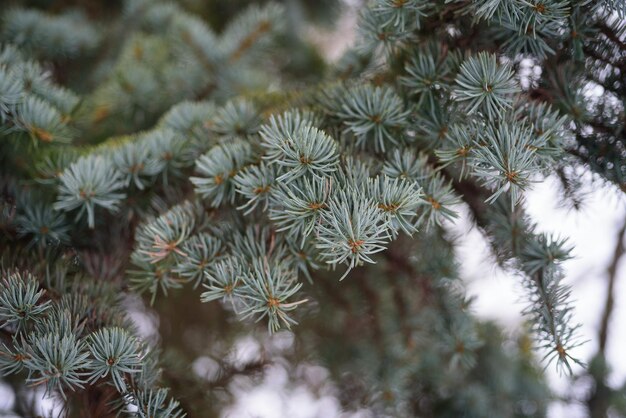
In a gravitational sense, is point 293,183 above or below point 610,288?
below

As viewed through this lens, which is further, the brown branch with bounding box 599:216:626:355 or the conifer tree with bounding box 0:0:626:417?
the brown branch with bounding box 599:216:626:355

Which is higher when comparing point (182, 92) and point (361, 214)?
point (182, 92)

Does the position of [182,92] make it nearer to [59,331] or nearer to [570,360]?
[59,331]

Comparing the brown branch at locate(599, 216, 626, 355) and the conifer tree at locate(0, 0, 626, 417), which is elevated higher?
the brown branch at locate(599, 216, 626, 355)

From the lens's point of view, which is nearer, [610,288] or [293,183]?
[293,183]

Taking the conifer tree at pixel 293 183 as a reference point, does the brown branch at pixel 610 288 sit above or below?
above

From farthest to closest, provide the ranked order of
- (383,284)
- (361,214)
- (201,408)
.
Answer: (383,284)
(201,408)
(361,214)

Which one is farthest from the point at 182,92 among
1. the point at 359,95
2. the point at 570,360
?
the point at 570,360

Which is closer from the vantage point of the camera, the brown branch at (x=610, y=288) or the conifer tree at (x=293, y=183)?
the conifer tree at (x=293, y=183)
